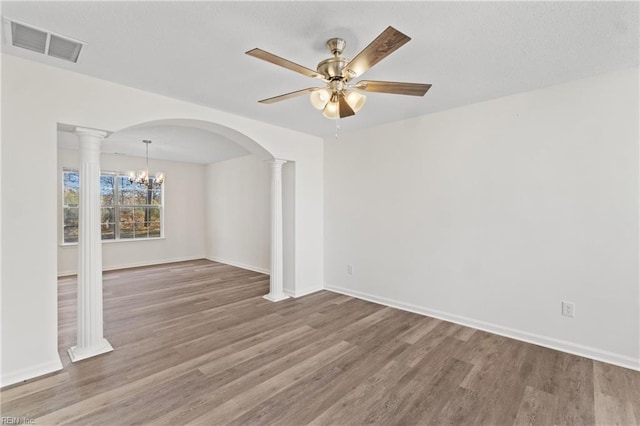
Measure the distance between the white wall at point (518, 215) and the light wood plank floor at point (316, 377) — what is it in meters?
0.32

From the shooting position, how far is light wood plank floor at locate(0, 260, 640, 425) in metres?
1.95

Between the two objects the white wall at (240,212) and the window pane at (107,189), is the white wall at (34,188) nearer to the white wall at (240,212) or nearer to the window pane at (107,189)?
the white wall at (240,212)

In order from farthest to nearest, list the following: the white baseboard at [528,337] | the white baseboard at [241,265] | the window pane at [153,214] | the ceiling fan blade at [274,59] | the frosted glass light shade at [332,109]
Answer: the window pane at [153,214] → the white baseboard at [241,265] → the white baseboard at [528,337] → the frosted glass light shade at [332,109] → the ceiling fan blade at [274,59]

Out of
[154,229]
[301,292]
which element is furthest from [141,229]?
[301,292]

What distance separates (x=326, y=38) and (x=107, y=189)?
672cm

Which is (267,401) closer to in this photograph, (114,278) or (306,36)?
(306,36)

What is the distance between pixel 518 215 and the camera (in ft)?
10.0

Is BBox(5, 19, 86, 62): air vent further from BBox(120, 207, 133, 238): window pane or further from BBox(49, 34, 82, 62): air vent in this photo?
BBox(120, 207, 133, 238): window pane

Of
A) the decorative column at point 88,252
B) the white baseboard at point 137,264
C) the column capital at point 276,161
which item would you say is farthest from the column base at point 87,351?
the white baseboard at point 137,264

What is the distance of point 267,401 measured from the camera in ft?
6.86

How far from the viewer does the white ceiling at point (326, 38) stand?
176cm

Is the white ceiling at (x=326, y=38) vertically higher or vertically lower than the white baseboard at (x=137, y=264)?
higher

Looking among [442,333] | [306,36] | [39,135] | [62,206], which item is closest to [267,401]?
[442,333]

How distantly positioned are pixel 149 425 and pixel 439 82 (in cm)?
354
